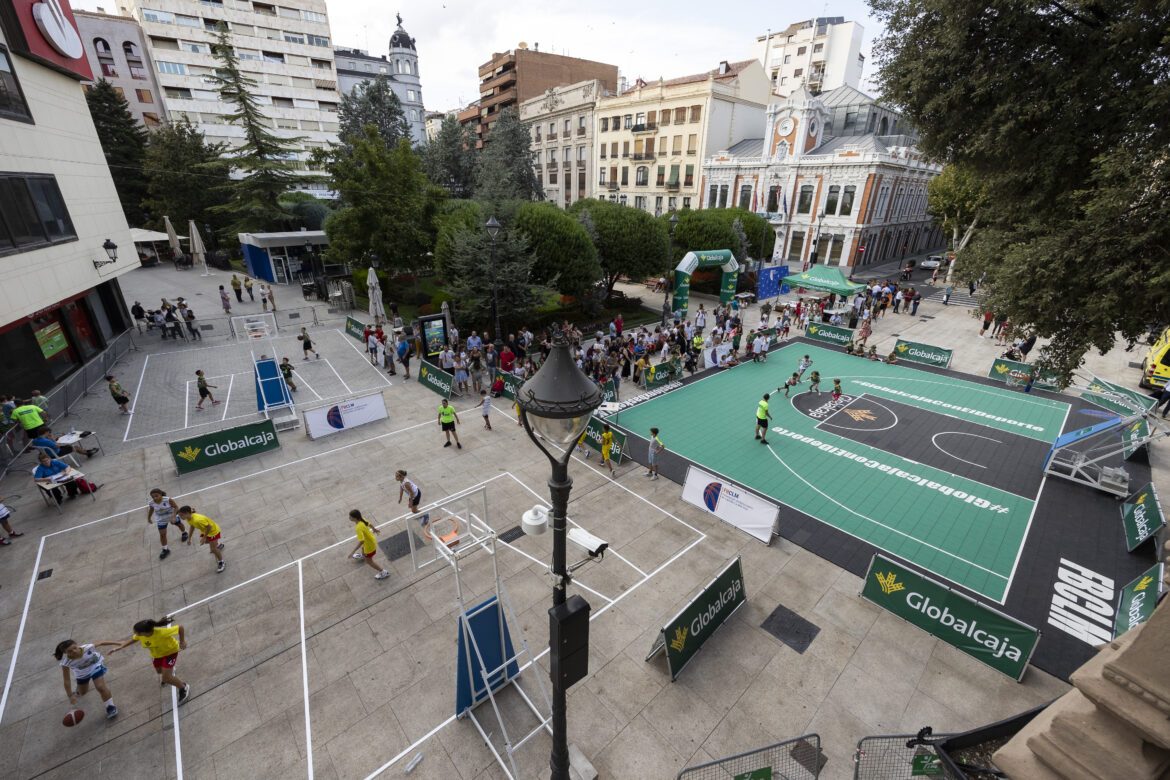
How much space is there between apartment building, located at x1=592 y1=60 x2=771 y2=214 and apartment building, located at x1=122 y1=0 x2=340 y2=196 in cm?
3267

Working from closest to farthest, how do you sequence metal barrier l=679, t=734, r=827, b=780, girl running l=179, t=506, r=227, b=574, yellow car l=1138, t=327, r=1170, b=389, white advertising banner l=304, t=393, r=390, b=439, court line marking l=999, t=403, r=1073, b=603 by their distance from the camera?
metal barrier l=679, t=734, r=827, b=780 < girl running l=179, t=506, r=227, b=574 < court line marking l=999, t=403, r=1073, b=603 < white advertising banner l=304, t=393, r=390, b=439 < yellow car l=1138, t=327, r=1170, b=389

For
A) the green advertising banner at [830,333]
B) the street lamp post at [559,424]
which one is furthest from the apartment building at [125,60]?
the street lamp post at [559,424]

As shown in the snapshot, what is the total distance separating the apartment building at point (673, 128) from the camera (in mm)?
48500

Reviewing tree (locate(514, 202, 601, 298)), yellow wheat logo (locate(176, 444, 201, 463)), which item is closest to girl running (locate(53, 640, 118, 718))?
yellow wheat logo (locate(176, 444, 201, 463))

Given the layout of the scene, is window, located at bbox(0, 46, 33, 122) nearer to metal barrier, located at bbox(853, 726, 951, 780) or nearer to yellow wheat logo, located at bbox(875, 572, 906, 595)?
metal barrier, located at bbox(853, 726, 951, 780)

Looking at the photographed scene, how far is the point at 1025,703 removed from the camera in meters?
8.13

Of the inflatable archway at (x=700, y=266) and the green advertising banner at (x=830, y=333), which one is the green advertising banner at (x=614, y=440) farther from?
the green advertising banner at (x=830, y=333)

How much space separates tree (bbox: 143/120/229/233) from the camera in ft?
138

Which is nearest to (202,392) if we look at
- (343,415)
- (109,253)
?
(343,415)

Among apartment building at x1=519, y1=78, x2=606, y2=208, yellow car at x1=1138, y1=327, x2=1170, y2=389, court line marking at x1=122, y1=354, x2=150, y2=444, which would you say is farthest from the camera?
apartment building at x1=519, y1=78, x2=606, y2=208

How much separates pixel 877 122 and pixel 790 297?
25423 mm

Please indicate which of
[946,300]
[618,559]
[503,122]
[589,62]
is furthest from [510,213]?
[589,62]

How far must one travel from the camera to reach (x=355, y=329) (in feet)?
89.2

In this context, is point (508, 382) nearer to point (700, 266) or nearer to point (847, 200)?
point (700, 266)
